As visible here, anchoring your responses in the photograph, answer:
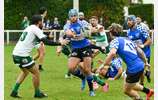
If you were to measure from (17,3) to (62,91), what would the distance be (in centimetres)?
3111

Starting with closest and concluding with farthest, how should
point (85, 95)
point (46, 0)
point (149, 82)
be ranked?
point (85, 95) → point (149, 82) → point (46, 0)

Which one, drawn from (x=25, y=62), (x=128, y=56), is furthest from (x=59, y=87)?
(x=128, y=56)

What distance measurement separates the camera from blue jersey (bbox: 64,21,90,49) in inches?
570

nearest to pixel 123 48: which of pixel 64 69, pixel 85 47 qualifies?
pixel 85 47

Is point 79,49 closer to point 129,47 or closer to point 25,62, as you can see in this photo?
point 25,62

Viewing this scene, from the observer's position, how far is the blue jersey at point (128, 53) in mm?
11766

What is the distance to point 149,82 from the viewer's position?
17.0m

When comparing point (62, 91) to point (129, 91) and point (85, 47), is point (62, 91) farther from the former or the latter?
point (129, 91)

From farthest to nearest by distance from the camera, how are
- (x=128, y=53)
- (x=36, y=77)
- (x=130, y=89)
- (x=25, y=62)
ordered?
(x=36, y=77), (x=25, y=62), (x=130, y=89), (x=128, y=53)

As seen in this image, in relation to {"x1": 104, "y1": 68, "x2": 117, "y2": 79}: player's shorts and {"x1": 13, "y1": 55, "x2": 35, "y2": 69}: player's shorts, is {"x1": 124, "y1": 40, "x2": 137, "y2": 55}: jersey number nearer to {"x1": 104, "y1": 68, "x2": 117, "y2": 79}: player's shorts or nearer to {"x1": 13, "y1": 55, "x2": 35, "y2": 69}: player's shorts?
{"x1": 13, "y1": 55, "x2": 35, "y2": 69}: player's shorts

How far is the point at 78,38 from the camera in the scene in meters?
14.5

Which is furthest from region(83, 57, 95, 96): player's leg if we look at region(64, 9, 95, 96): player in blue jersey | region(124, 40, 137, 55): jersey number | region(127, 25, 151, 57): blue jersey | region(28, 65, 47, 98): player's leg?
region(124, 40, 137, 55): jersey number

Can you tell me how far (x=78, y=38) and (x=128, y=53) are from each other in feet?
9.17

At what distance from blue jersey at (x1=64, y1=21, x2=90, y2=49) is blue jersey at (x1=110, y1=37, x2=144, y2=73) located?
8.58ft
